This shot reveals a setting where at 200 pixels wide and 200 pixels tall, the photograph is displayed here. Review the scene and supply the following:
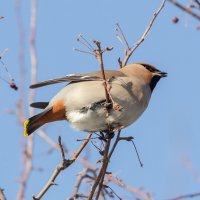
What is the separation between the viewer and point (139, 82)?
401 centimetres

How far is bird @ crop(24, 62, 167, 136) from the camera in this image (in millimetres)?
3547

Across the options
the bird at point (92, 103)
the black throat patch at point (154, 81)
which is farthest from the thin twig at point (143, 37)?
the black throat patch at point (154, 81)

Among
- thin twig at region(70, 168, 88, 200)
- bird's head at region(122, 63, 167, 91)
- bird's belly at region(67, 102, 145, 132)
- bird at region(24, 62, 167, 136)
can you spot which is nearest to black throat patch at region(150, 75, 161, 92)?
bird's head at region(122, 63, 167, 91)

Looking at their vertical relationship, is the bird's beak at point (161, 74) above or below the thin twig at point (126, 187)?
above

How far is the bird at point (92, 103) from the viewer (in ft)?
11.6

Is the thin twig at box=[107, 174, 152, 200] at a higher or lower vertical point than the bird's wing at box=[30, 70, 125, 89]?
lower

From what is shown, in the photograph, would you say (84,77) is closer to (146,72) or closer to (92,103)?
(92,103)

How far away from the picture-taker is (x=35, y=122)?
3.58 meters

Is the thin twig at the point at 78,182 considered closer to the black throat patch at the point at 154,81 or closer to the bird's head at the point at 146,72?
the bird's head at the point at 146,72

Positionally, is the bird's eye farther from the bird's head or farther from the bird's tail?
the bird's tail

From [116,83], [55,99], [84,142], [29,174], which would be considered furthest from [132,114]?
[29,174]

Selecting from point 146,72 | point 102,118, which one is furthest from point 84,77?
point 146,72

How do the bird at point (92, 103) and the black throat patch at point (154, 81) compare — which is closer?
the bird at point (92, 103)

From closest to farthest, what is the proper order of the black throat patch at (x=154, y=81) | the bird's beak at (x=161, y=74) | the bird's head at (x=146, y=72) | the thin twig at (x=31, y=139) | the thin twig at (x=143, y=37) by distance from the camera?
1. the thin twig at (x=31, y=139)
2. the thin twig at (x=143, y=37)
3. the bird's head at (x=146, y=72)
4. the black throat patch at (x=154, y=81)
5. the bird's beak at (x=161, y=74)
